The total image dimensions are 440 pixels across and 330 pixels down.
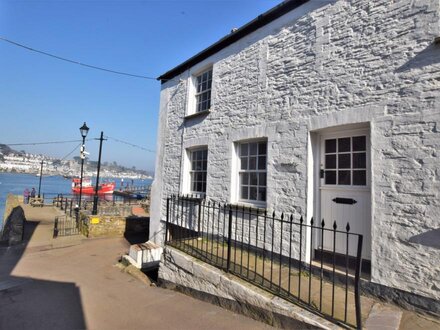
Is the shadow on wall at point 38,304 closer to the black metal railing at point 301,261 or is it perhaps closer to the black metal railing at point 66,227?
the black metal railing at point 301,261

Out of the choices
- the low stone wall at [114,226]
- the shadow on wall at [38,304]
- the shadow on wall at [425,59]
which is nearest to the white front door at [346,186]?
the shadow on wall at [425,59]

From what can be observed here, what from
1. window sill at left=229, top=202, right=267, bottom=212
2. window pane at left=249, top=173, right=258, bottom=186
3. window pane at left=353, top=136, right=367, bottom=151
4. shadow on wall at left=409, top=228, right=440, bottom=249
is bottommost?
shadow on wall at left=409, top=228, right=440, bottom=249

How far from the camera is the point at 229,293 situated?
458 cm

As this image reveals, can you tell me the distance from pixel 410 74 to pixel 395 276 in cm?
306

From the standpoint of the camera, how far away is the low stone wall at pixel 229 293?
3.50 meters

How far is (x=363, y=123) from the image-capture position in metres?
4.57

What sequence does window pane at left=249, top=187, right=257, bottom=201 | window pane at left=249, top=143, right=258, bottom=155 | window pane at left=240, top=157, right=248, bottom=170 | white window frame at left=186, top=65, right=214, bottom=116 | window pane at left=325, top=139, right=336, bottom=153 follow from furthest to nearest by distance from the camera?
white window frame at left=186, top=65, right=214, bottom=116 < window pane at left=240, top=157, right=248, bottom=170 < window pane at left=249, top=143, right=258, bottom=155 < window pane at left=249, top=187, right=257, bottom=201 < window pane at left=325, top=139, right=336, bottom=153

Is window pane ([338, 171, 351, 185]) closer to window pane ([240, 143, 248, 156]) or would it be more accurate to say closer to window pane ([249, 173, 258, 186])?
window pane ([249, 173, 258, 186])

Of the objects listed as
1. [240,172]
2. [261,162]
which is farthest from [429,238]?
[240,172]

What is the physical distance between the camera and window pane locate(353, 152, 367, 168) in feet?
15.5

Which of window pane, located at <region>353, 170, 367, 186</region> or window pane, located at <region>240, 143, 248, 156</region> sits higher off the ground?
window pane, located at <region>240, 143, 248, 156</region>

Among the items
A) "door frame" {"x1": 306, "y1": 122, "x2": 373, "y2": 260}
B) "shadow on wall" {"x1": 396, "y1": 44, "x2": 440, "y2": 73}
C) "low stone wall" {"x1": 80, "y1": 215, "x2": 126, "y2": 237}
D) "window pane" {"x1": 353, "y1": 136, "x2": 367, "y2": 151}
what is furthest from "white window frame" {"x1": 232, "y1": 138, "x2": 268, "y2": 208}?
"low stone wall" {"x1": 80, "y1": 215, "x2": 126, "y2": 237}

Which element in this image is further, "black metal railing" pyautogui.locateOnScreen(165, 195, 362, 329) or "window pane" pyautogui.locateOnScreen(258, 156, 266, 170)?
"window pane" pyautogui.locateOnScreen(258, 156, 266, 170)

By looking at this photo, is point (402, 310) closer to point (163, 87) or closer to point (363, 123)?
point (363, 123)
